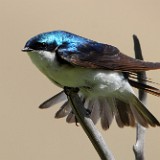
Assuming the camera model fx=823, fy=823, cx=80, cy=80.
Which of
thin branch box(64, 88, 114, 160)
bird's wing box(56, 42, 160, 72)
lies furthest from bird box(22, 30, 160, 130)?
thin branch box(64, 88, 114, 160)

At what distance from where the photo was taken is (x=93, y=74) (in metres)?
2.83

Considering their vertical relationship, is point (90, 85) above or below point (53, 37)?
below

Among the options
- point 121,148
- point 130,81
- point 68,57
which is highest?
point 68,57

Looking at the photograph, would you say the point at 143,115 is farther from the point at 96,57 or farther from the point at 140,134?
the point at 140,134

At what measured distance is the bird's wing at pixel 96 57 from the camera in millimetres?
2762

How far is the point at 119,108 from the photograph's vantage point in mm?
3043

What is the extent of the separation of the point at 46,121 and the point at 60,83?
6.98 ft

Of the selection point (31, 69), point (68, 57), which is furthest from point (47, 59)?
point (31, 69)

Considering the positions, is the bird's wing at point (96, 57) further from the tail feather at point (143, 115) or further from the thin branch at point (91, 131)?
the thin branch at point (91, 131)

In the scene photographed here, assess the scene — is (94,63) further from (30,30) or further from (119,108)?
(30,30)

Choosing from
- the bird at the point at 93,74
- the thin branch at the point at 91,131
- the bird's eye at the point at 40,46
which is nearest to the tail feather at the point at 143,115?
the bird at the point at 93,74

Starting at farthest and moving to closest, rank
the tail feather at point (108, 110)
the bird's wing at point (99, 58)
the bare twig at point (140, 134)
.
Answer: the tail feather at point (108, 110) → the bird's wing at point (99, 58) → the bare twig at point (140, 134)

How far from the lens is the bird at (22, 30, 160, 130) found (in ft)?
8.96

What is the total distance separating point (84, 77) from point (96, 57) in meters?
0.14
